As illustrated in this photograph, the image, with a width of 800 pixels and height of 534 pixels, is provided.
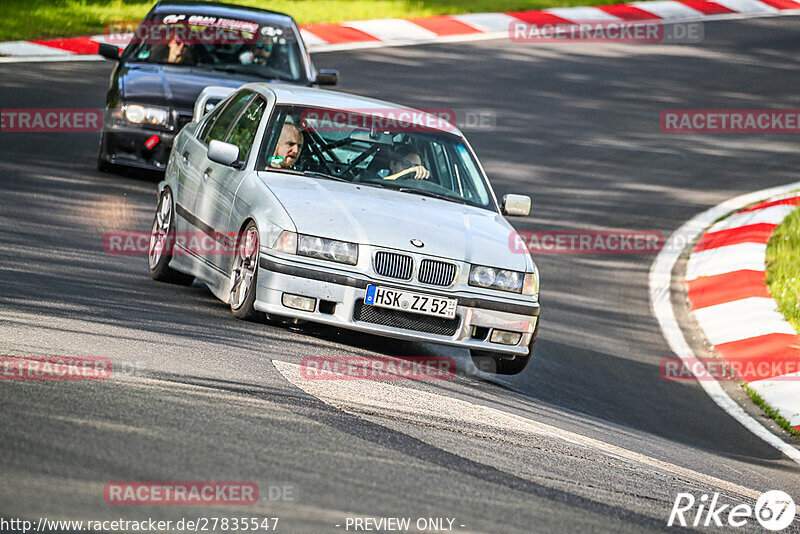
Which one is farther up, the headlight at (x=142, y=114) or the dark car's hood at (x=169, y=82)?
the dark car's hood at (x=169, y=82)

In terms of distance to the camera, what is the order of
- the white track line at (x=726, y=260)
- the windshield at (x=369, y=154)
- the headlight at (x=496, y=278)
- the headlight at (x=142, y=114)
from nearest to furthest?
the headlight at (x=496, y=278), the windshield at (x=369, y=154), the white track line at (x=726, y=260), the headlight at (x=142, y=114)

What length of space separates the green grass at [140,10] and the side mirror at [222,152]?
1111 centimetres

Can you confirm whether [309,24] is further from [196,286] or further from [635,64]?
[196,286]

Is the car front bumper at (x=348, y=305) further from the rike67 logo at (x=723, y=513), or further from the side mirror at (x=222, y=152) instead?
the rike67 logo at (x=723, y=513)

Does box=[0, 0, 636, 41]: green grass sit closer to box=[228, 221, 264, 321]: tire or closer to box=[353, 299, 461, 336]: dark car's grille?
box=[228, 221, 264, 321]: tire

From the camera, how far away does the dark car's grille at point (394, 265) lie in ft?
26.2

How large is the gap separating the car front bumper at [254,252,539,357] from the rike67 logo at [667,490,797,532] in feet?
7.46

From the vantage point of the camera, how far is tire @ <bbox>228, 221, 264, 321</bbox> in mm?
8176

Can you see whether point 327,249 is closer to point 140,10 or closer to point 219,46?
point 219,46

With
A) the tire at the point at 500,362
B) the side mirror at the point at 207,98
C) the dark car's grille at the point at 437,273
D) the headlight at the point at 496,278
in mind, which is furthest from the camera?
the side mirror at the point at 207,98

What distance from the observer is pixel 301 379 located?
6828 mm

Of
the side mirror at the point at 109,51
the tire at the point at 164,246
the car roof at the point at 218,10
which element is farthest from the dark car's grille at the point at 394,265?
the car roof at the point at 218,10

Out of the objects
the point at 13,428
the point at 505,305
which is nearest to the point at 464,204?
the point at 505,305

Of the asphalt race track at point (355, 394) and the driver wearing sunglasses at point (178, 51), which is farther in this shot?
the driver wearing sunglasses at point (178, 51)
